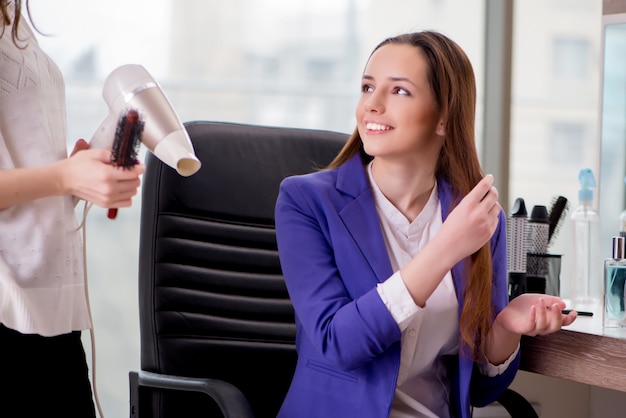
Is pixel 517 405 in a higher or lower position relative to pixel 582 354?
lower

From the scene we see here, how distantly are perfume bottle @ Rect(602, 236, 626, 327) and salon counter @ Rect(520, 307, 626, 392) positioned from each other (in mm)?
29

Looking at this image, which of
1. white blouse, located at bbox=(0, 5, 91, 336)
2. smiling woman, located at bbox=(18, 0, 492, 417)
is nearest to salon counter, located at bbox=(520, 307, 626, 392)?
white blouse, located at bbox=(0, 5, 91, 336)

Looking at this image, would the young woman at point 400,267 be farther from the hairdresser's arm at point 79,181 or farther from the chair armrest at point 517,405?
the hairdresser's arm at point 79,181

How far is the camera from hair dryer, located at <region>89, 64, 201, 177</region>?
1129mm

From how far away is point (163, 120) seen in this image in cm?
113

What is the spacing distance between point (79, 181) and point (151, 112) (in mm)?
133

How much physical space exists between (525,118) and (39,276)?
7.48 feet

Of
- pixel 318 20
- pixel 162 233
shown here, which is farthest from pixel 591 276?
pixel 318 20

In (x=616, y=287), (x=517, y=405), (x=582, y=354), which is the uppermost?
(x=616, y=287)

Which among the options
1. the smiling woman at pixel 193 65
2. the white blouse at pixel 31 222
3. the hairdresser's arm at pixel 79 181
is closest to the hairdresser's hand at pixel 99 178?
the hairdresser's arm at pixel 79 181

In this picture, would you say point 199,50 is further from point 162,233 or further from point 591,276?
point 591,276

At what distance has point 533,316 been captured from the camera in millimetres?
1466

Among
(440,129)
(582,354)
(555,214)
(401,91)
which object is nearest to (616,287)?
(582,354)

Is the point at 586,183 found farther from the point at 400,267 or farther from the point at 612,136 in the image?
the point at 400,267
